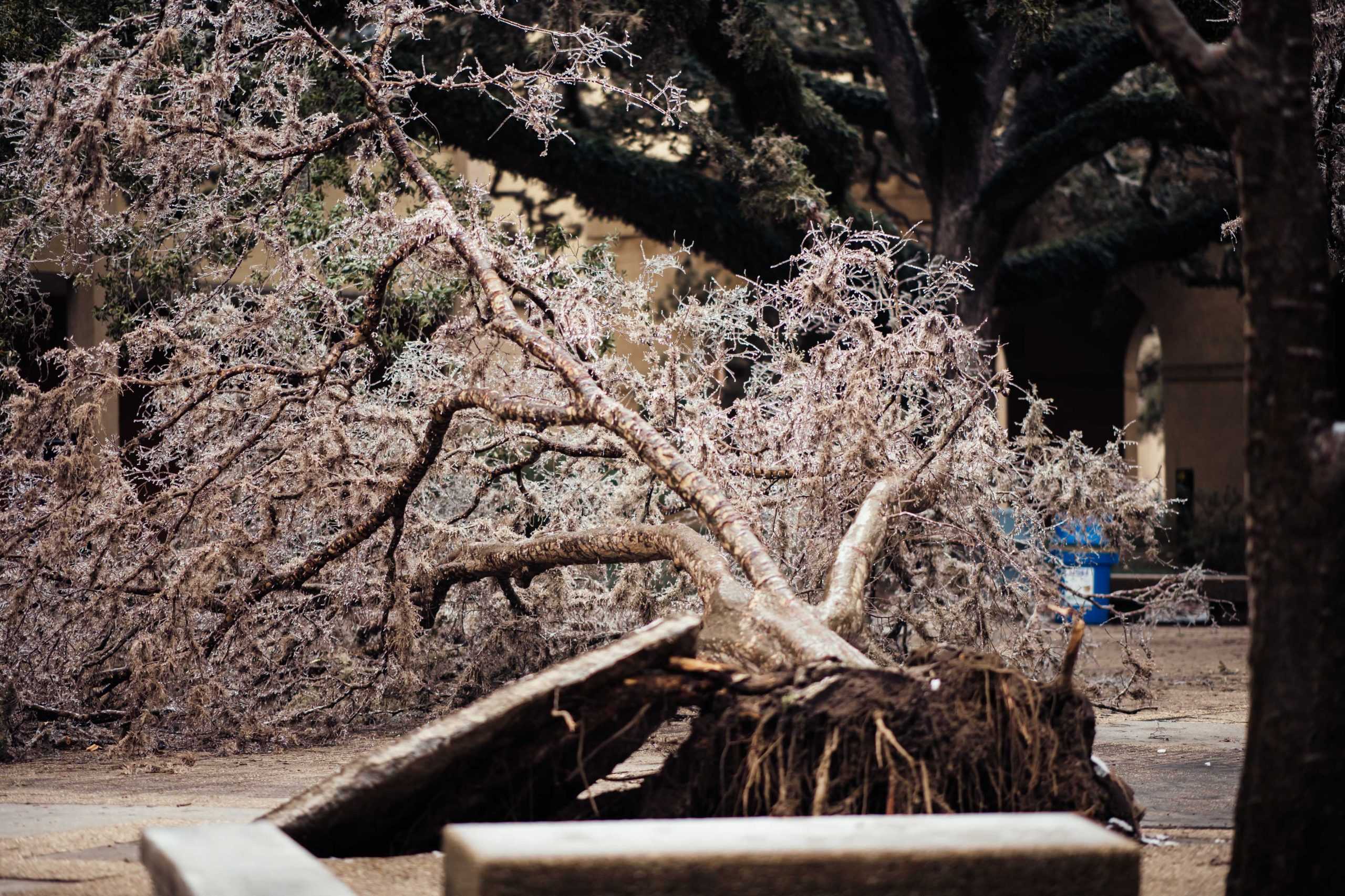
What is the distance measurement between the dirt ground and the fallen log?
0.54 ft

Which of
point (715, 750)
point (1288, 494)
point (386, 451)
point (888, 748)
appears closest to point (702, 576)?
point (715, 750)

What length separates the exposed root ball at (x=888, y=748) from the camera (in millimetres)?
4504

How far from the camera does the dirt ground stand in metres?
4.24

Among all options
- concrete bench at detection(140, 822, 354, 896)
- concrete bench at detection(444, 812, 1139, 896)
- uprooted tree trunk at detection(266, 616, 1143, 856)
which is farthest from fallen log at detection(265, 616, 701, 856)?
concrete bench at detection(444, 812, 1139, 896)

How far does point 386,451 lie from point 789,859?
233 inches

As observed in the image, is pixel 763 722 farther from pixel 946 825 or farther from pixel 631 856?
pixel 631 856

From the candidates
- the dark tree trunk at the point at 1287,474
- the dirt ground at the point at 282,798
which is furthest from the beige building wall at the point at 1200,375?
the dark tree trunk at the point at 1287,474

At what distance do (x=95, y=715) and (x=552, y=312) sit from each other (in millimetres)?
3589

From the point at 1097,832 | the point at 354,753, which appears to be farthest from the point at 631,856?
the point at 354,753

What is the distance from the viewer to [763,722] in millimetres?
4500

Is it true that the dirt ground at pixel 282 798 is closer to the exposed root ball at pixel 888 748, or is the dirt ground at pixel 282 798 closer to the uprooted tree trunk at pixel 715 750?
the uprooted tree trunk at pixel 715 750

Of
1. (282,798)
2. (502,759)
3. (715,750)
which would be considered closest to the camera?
(502,759)

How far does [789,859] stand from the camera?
3.07 meters

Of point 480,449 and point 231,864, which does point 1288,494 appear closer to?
point 231,864
